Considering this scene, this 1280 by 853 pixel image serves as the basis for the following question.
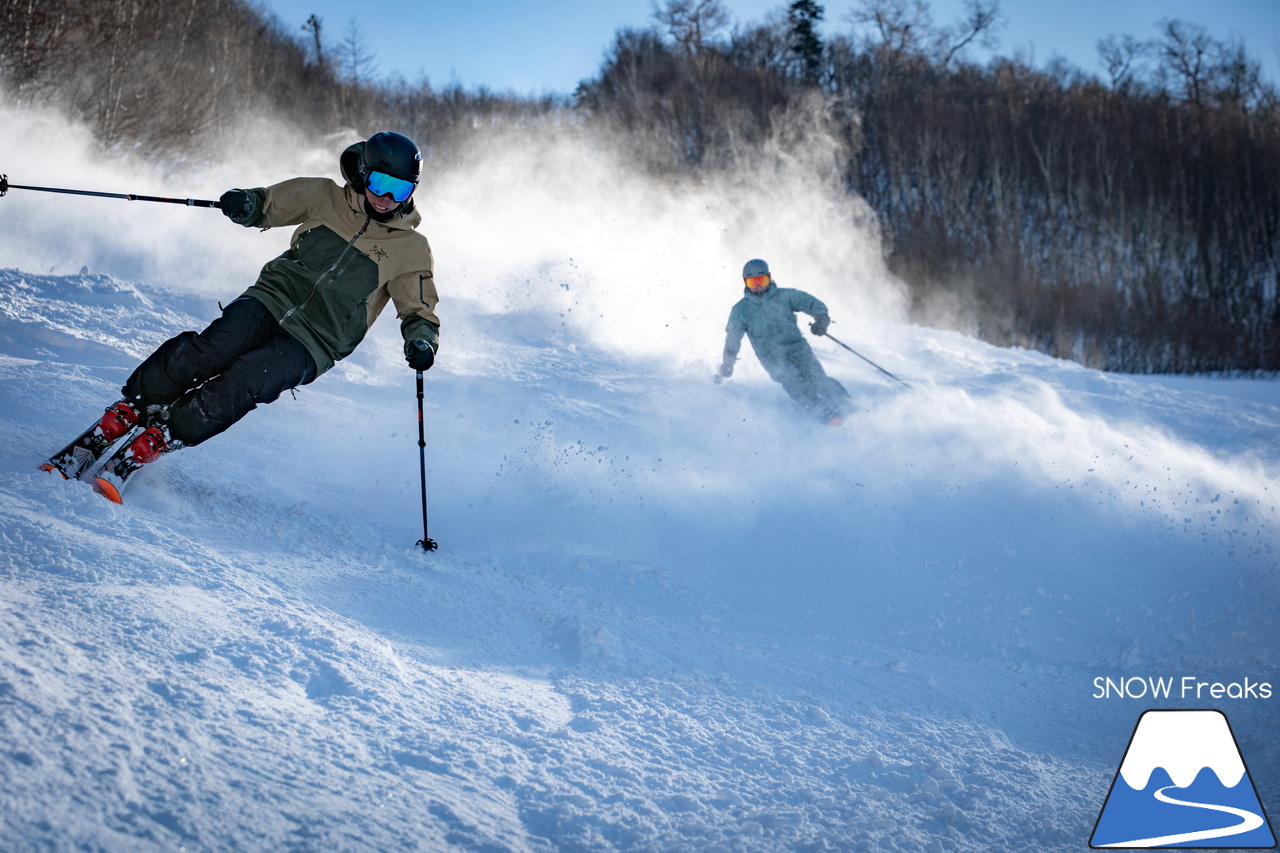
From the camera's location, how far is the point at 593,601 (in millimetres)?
3100

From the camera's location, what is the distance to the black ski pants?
288 centimetres

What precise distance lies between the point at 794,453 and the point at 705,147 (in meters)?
21.6

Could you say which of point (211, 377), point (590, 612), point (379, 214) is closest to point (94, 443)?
point (211, 377)

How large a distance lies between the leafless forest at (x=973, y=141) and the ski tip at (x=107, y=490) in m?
16.0

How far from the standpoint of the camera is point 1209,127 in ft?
80.3

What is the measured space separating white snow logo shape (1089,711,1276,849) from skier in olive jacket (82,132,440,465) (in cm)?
283

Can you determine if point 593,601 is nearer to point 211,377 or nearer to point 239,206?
point 211,377

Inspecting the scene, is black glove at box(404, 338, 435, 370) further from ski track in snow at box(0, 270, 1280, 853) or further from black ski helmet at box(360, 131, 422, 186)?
ski track in snow at box(0, 270, 1280, 853)

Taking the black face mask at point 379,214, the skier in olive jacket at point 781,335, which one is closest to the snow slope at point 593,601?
the skier in olive jacket at point 781,335

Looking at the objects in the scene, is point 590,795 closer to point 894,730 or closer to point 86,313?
point 894,730

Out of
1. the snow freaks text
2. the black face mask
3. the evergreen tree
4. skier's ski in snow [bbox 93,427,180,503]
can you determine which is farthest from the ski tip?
the evergreen tree

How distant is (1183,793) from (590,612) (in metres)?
2.03

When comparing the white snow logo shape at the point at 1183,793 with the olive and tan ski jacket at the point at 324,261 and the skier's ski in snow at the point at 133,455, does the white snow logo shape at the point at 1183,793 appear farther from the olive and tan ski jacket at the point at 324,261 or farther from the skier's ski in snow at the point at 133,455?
the skier's ski in snow at the point at 133,455

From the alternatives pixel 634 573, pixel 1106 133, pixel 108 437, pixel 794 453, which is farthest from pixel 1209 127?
Result: pixel 108 437
